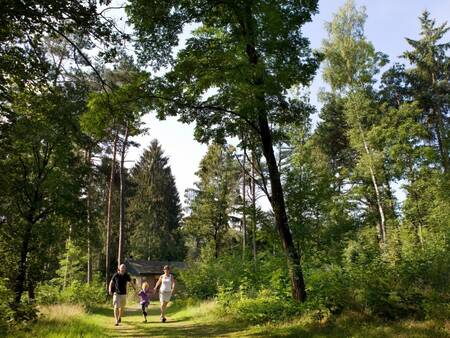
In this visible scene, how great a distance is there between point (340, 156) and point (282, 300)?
25.6 meters

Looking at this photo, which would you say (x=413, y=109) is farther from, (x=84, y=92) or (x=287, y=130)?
(x=84, y=92)

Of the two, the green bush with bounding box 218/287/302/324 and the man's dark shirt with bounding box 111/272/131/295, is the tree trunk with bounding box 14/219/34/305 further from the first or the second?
the green bush with bounding box 218/287/302/324

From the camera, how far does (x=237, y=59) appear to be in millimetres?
9906

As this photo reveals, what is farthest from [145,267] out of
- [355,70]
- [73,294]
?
[355,70]

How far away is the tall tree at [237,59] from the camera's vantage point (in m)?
9.35

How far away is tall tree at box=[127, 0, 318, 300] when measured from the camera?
30.7ft

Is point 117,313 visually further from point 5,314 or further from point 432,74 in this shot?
point 432,74

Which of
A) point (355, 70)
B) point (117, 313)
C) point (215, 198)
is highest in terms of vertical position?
point (355, 70)

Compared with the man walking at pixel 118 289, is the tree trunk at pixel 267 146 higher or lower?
higher

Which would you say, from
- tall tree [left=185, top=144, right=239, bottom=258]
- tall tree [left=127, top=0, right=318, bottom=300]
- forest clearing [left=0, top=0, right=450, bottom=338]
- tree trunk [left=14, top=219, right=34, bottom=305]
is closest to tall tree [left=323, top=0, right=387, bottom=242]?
forest clearing [left=0, top=0, right=450, bottom=338]

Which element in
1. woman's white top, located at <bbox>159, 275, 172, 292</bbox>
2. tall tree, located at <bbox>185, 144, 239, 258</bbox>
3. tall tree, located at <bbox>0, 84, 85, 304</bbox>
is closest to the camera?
tall tree, located at <bbox>0, 84, 85, 304</bbox>

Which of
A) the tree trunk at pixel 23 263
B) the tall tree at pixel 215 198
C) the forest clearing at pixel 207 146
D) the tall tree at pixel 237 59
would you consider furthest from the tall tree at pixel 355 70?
the tree trunk at pixel 23 263

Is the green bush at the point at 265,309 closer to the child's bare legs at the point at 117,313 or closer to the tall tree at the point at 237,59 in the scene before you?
the tall tree at the point at 237,59

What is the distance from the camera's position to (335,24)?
2775 cm
